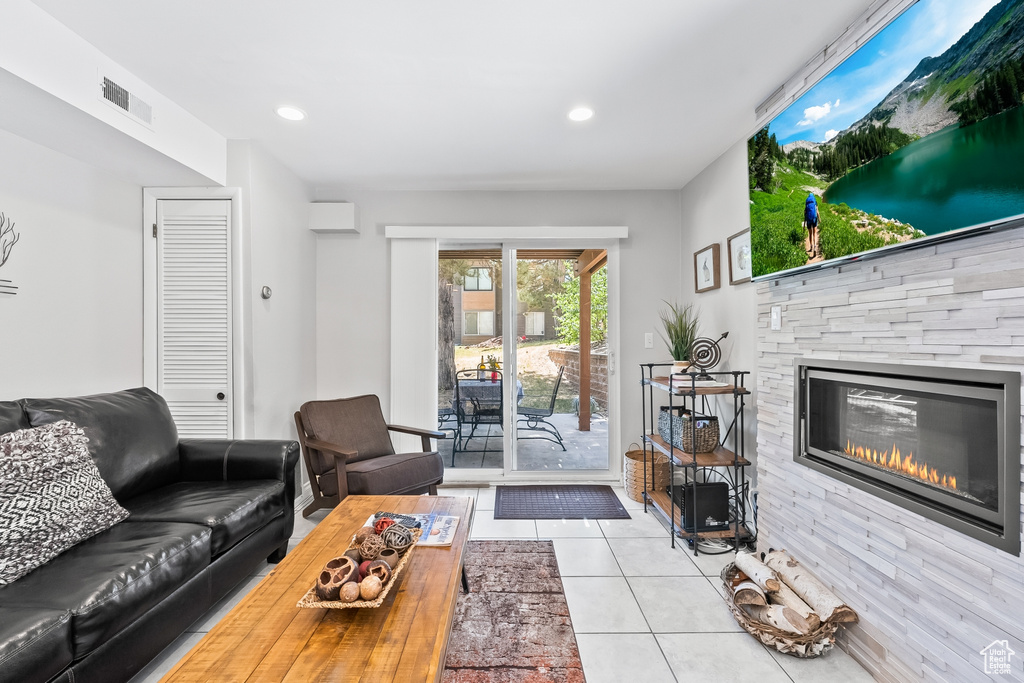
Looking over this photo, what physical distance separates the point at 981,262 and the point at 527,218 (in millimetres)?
3116

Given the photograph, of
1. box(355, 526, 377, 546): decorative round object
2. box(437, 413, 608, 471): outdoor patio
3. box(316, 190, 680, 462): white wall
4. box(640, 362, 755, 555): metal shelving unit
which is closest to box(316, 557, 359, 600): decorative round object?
box(355, 526, 377, 546): decorative round object

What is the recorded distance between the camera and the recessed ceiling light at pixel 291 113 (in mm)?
2686

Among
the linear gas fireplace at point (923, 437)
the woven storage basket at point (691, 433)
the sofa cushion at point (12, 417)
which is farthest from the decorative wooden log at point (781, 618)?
the sofa cushion at point (12, 417)

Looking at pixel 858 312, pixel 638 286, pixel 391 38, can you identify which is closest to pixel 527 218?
pixel 638 286

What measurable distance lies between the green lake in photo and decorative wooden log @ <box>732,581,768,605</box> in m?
1.54

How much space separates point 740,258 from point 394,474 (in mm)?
2593

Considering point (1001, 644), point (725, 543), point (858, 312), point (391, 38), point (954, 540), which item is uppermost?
point (391, 38)

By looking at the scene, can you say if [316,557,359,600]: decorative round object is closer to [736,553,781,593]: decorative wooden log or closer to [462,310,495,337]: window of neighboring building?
[736,553,781,593]: decorative wooden log

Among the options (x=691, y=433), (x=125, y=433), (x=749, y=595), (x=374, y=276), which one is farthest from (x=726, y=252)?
(x=125, y=433)

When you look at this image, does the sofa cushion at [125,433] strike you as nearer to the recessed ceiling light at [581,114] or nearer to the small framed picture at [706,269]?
the recessed ceiling light at [581,114]

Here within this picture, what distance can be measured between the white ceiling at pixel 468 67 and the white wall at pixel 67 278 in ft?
2.29

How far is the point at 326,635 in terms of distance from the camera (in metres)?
1.33

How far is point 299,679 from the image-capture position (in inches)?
45.6

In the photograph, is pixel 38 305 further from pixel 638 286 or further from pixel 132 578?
pixel 638 286
